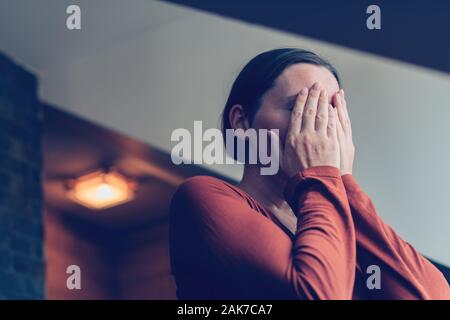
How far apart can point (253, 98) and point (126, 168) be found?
6.09 ft

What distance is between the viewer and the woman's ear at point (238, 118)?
773 millimetres

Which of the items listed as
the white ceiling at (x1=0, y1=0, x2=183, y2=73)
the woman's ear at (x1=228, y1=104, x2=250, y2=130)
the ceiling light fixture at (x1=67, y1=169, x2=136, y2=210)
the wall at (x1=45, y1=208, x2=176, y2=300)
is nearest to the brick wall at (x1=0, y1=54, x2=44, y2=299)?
the white ceiling at (x1=0, y1=0, x2=183, y2=73)

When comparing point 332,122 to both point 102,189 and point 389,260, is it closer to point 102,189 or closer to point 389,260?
point 389,260

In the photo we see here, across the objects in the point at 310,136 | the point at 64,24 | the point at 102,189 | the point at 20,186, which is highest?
the point at 64,24

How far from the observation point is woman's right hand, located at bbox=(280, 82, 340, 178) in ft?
2.31

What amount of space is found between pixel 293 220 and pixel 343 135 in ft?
0.31

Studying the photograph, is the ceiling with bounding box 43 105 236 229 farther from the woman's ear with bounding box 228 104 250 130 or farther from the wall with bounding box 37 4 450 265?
the woman's ear with bounding box 228 104 250 130

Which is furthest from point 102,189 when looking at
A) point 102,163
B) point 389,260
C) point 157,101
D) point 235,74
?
point 389,260

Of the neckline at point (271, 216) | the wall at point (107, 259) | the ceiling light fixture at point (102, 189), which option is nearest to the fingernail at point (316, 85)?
the neckline at point (271, 216)

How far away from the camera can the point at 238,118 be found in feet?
2.56

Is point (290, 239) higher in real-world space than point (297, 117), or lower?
lower

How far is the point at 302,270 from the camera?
2.07 ft
